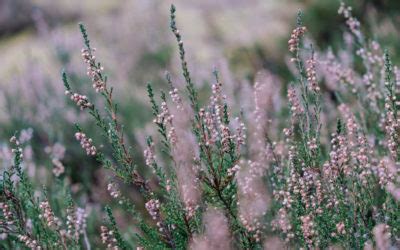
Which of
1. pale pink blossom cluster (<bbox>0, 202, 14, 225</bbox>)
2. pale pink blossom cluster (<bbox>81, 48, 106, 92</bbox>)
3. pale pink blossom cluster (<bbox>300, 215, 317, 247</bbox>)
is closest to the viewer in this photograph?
pale pink blossom cluster (<bbox>300, 215, 317, 247</bbox>)

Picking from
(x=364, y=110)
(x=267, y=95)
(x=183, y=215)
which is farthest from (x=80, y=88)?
(x=183, y=215)

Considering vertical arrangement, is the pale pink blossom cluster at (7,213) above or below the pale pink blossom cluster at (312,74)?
below

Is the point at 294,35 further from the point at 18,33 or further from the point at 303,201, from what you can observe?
the point at 18,33

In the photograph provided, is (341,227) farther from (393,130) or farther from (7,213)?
(7,213)

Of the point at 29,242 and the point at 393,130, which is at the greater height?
the point at 393,130

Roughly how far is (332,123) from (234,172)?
2.45 m

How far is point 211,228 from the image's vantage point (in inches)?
98.7

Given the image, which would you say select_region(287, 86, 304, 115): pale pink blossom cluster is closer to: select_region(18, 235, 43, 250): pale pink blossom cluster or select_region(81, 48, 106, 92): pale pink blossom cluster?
select_region(81, 48, 106, 92): pale pink blossom cluster

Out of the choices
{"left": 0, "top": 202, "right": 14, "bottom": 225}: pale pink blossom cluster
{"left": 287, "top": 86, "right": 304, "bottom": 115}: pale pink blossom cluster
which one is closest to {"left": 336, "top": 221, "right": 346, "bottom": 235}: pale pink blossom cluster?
{"left": 287, "top": 86, "right": 304, "bottom": 115}: pale pink blossom cluster

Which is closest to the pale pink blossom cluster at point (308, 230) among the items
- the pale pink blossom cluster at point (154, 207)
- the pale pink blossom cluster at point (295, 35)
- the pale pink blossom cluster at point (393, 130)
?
the pale pink blossom cluster at point (393, 130)

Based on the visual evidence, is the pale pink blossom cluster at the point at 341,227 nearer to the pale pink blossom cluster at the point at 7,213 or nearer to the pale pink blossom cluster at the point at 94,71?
the pale pink blossom cluster at the point at 94,71

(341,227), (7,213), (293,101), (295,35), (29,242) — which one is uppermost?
(295,35)

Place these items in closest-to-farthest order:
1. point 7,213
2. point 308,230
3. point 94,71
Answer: point 308,230
point 94,71
point 7,213

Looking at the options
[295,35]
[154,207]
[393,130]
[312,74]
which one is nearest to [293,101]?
[312,74]
